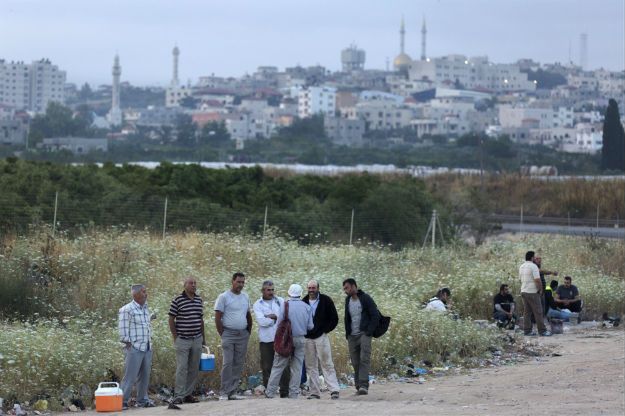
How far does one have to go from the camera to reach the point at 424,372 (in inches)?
755

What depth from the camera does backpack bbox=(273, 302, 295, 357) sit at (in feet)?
51.9

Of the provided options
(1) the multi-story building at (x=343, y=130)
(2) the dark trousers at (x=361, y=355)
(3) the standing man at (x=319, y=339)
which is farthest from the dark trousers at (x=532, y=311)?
(1) the multi-story building at (x=343, y=130)

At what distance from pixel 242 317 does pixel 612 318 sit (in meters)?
12.3

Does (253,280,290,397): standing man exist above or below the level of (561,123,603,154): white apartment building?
below

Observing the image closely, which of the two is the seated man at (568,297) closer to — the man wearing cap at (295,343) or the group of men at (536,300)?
the group of men at (536,300)

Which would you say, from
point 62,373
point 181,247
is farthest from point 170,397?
point 181,247

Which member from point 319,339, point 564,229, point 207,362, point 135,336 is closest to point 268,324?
point 319,339

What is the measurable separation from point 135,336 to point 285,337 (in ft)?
5.44

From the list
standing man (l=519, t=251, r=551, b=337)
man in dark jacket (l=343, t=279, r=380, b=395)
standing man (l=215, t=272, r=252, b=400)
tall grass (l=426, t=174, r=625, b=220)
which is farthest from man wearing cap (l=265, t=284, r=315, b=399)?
tall grass (l=426, t=174, r=625, b=220)

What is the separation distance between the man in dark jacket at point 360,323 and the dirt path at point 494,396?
46 centimetres

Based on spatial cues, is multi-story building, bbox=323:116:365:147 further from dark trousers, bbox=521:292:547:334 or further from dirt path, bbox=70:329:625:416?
dirt path, bbox=70:329:625:416

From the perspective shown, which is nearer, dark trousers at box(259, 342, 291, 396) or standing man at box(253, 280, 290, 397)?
standing man at box(253, 280, 290, 397)

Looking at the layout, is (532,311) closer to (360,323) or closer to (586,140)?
(360,323)

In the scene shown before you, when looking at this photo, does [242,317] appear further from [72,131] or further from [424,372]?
[72,131]
